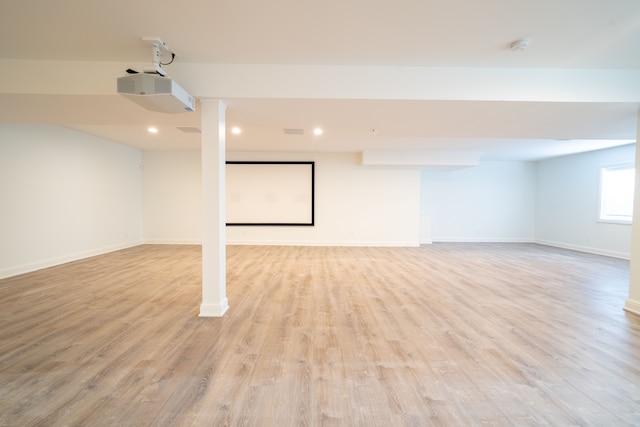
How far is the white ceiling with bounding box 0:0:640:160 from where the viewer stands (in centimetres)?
195

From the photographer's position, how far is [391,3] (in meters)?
1.88

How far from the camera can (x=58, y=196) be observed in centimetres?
515

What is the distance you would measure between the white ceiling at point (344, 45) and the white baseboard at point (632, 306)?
86.3 inches

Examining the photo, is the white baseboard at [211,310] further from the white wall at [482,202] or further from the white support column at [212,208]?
the white wall at [482,202]

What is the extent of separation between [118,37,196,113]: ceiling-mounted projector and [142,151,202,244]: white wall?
570 centimetres

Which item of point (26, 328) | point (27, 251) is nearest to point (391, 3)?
point (26, 328)

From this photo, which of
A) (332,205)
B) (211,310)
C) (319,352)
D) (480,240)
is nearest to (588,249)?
(480,240)

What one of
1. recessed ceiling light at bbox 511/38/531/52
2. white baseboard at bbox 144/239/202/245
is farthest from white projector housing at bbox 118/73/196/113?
white baseboard at bbox 144/239/202/245

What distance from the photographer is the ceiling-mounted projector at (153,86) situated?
222 centimetres

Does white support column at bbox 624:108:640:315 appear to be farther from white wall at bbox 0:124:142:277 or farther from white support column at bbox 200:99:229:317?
white wall at bbox 0:124:142:277

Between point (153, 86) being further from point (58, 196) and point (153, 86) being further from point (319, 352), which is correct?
point (58, 196)

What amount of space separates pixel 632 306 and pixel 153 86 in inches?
216

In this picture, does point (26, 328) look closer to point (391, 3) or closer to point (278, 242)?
point (391, 3)

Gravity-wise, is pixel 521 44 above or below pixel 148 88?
above
